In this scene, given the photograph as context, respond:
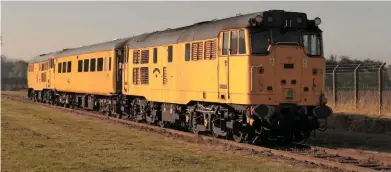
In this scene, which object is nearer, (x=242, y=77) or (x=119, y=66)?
(x=242, y=77)

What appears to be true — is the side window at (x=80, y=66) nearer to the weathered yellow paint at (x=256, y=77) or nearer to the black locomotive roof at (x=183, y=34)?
the black locomotive roof at (x=183, y=34)

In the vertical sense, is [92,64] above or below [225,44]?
above

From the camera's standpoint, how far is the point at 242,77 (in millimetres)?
14211

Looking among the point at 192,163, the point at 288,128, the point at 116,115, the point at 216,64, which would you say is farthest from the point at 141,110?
the point at 192,163

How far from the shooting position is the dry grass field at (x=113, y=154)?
1067 cm

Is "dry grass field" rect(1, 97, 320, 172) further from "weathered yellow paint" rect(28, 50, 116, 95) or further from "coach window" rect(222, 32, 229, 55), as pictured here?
"weathered yellow paint" rect(28, 50, 116, 95)

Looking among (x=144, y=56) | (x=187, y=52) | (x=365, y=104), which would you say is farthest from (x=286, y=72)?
(x=365, y=104)

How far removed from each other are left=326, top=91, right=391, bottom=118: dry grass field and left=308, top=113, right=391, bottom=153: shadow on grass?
1.15m

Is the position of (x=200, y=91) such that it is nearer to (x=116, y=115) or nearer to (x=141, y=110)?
(x=141, y=110)

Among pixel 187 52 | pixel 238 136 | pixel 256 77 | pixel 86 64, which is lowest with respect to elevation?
pixel 238 136

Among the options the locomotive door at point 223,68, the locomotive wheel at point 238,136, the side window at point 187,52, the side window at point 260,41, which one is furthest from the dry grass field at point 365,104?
the side window at point 187,52

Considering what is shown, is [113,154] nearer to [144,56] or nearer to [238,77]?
[238,77]

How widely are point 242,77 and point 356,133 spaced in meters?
6.75

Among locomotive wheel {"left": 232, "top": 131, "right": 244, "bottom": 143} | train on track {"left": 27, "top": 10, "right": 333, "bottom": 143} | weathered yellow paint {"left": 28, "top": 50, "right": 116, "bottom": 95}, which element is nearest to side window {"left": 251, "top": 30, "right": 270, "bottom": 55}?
train on track {"left": 27, "top": 10, "right": 333, "bottom": 143}
